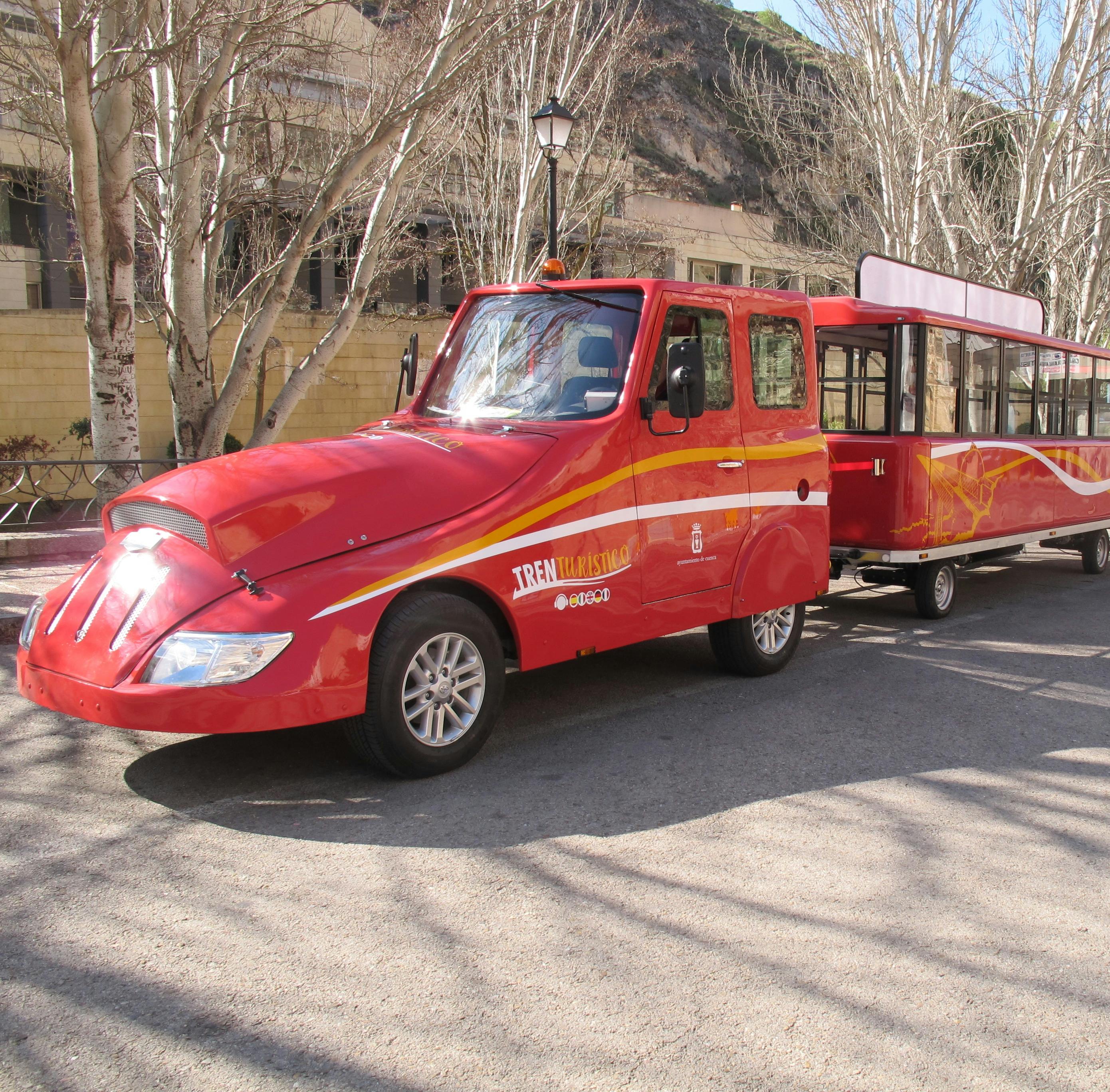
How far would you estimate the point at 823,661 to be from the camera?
7.53 m

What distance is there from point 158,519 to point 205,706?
1.04 metres

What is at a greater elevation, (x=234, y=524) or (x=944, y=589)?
(x=234, y=524)

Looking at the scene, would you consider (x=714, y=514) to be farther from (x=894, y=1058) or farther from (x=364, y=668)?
(x=894, y=1058)

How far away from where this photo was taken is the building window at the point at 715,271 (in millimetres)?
37000

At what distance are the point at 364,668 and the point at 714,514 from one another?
98.4 inches

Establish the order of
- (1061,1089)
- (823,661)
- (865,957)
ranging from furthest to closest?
1. (823,661)
2. (865,957)
3. (1061,1089)

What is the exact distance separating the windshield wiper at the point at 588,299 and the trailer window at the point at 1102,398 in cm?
900

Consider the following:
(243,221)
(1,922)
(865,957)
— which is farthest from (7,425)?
(865,957)

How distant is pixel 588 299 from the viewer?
601cm

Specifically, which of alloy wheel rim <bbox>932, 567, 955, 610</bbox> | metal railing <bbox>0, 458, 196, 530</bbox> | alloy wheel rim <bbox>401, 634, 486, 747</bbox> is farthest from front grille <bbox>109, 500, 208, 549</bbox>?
alloy wheel rim <bbox>932, 567, 955, 610</bbox>

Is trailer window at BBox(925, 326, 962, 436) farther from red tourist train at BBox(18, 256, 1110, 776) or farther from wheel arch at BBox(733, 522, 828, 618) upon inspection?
wheel arch at BBox(733, 522, 828, 618)

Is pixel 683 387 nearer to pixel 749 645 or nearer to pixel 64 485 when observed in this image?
pixel 749 645

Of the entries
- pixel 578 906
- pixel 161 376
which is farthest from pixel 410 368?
pixel 161 376

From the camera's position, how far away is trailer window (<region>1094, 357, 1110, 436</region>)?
42.0 feet
